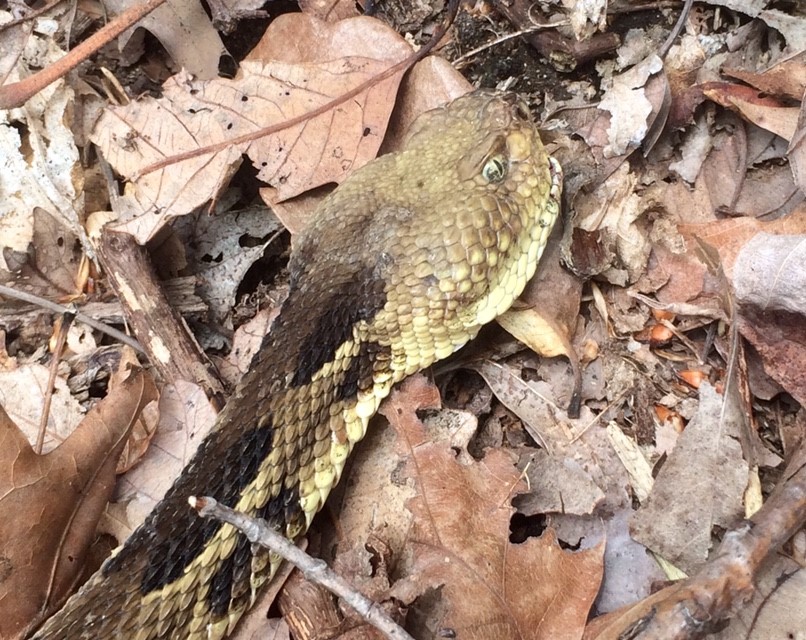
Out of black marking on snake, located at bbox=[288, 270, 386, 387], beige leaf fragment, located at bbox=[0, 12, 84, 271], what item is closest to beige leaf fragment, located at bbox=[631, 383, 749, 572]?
black marking on snake, located at bbox=[288, 270, 386, 387]

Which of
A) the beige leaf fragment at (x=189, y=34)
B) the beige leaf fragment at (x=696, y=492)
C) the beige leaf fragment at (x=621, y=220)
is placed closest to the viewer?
the beige leaf fragment at (x=696, y=492)

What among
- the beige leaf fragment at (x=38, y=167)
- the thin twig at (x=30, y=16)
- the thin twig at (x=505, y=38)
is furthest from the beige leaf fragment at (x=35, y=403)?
the thin twig at (x=505, y=38)

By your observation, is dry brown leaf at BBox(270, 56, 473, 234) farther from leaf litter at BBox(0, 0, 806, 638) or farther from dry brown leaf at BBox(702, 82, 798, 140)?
dry brown leaf at BBox(702, 82, 798, 140)

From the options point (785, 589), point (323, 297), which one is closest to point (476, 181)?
point (323, 297)

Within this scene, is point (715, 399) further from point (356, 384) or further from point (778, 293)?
point (356, 384)

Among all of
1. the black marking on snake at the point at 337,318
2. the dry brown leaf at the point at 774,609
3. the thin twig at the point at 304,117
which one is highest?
the thin twig at the point at 304,117

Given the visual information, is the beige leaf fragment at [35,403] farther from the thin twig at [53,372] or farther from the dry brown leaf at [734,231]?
the dry brown leaf at [734,231]

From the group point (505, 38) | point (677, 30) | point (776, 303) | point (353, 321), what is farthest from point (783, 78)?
point (353, 321)

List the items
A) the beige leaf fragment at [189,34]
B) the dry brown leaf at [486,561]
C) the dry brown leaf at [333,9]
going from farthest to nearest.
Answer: the beige leaf fragment at [189,34] → the dry brown leaf at [333,9] → the dry brown leaf at [486,561]
